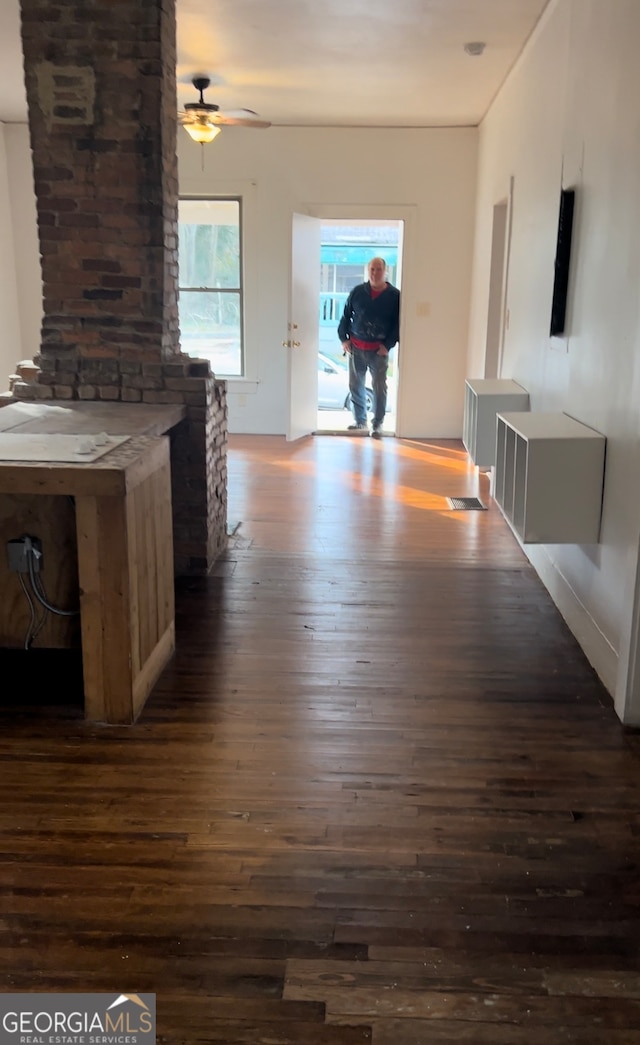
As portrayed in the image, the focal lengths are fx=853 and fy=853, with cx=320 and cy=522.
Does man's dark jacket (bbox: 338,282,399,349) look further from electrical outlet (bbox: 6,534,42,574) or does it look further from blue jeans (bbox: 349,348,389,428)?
electrical outlet (bbox: 6,534,42,574)

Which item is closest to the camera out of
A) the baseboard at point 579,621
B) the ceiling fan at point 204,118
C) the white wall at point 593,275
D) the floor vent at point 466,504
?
the white wall at point 593,275

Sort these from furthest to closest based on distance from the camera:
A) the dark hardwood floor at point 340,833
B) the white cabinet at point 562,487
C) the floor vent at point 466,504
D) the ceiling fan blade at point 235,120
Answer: the ceiling fan blade at point 235,120 < the floor vent at point 466,504 < the white cabinet at point 562,487 < the dark hardwood floor at point 340,833

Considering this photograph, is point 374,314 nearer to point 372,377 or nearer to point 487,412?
point 372,377

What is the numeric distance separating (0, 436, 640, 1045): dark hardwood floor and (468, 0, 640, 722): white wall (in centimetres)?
30

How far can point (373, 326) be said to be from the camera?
772cm

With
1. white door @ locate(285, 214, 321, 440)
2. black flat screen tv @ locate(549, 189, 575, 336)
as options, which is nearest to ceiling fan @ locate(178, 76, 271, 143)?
white door @ locate(285, 214, 321, 440)

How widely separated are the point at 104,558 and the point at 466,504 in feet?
10.9

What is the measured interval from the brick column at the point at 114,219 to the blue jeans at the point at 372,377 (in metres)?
3.86

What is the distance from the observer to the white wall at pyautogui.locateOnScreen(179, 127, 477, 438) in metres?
7.41

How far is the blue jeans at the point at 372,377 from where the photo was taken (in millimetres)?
7770

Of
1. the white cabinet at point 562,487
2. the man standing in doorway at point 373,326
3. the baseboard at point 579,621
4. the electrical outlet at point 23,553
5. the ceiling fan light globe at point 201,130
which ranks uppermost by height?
the ceiling fan light globe at point 201,130

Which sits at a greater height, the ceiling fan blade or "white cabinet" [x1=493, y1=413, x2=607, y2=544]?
the ceiling fan blade

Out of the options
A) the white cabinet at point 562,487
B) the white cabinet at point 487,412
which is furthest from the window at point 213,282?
the white cabinet at point 562,487

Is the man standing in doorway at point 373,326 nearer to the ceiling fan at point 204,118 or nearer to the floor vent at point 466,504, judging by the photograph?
the ceiling fan at point 204,118
